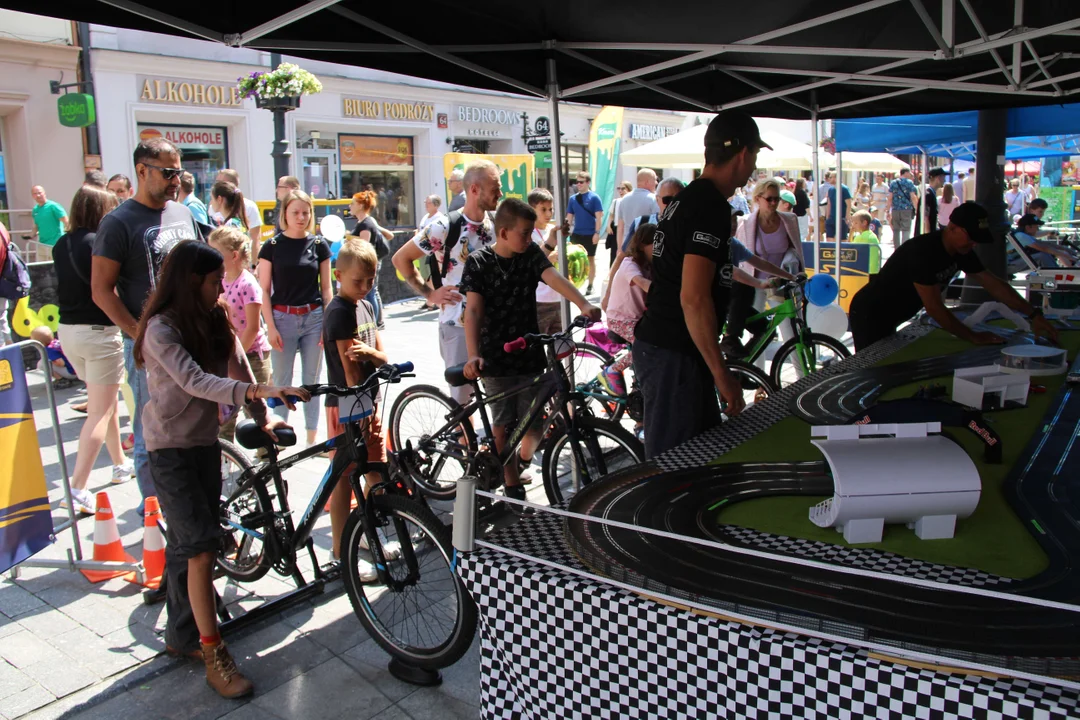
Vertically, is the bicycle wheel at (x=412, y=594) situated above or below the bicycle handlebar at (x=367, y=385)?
below

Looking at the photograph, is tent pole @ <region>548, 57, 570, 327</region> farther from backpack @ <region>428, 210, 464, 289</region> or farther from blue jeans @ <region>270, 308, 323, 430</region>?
blue jeans @ <region>270, 308, 323, 430</region>

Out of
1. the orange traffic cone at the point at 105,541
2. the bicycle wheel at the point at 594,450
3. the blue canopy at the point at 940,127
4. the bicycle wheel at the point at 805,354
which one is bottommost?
the orange traffic cone at the point at 105,541

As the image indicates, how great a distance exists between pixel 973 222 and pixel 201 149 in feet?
57.1

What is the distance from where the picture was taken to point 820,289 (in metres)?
7.18

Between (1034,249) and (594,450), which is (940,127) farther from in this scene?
(594,450)

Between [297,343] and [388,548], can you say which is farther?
[297,343]

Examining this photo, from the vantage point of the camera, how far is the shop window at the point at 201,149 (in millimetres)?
18000

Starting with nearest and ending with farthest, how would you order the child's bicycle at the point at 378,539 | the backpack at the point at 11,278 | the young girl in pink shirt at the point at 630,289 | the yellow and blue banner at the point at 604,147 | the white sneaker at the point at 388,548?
the child's bicycle at the point at 378,539 → the white sneaker at the point at 388,548 → the young girl in pink shirt at the point at 630,289 → the backpack at the point at 11,278 → the yellow and blue banner at the point at 604,147

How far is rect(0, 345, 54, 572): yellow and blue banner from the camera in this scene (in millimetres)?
3645

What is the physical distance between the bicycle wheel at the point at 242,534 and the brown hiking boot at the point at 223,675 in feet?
1.85

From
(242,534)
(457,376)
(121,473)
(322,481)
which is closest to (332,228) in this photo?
(121,473)

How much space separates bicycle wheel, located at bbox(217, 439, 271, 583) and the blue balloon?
4.90 metres

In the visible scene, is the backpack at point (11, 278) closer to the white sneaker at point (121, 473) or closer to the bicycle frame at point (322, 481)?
the white sneaker at point (121, 473)

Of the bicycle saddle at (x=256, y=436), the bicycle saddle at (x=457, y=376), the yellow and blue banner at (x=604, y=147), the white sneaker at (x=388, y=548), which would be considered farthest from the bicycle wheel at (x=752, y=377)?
the yellow and blue banner at (x=604, y=147)
